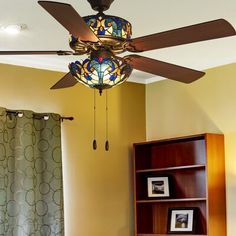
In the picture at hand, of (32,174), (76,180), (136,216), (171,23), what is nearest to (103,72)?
(171,23)

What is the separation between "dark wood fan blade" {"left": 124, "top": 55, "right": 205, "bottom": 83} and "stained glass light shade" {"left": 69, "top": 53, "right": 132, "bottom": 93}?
12cm

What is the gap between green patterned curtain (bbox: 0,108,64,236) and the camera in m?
4.63

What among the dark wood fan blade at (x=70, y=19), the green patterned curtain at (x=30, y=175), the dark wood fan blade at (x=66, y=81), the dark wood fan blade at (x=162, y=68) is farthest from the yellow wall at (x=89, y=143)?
the dark wood fan blade at (x=70, y=19)

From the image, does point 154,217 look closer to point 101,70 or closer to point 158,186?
point 158,186

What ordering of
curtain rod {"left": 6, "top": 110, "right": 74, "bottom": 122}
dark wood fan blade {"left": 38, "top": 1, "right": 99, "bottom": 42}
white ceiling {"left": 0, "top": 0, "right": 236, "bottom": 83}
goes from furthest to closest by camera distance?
curtain rod {"left": 6, "top": 110, "right": 74, "bottom": 122} → white ceiling {"left": 0, "top": 0, "right": 236, "bottom": 83} → dark wood fan blade {"left": 38, "top": 1, "right": 99, "bottom": 42}

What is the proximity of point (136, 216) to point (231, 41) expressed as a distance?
196cm

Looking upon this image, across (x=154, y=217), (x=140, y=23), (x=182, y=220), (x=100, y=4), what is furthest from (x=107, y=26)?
(x=154, y=217)

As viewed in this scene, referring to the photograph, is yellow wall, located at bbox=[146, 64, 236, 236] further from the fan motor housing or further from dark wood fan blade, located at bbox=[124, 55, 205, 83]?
the fan motor housing

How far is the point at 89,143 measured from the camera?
5.27 metres

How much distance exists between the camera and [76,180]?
5133 mm

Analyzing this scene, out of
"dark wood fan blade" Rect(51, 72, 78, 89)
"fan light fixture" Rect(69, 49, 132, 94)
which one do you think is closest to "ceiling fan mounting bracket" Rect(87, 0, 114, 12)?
"fan light fixture" Rect(69, 49, 132, 94)

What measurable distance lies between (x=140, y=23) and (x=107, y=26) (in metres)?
1.46

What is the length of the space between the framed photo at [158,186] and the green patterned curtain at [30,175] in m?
0.94

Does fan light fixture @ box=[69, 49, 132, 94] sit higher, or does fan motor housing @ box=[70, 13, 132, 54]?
fan motor housing @ box=[70, 13, 132, 54]
